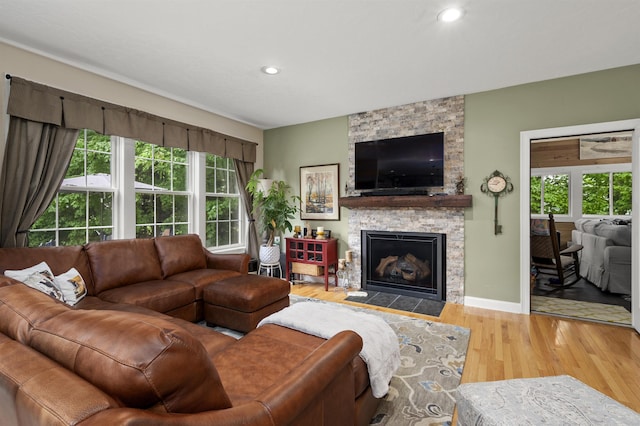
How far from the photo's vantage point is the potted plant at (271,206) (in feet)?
15.2

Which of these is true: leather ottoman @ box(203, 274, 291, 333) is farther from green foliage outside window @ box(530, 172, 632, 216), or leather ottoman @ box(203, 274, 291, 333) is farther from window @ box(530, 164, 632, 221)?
window @ box(530, 164, 632, 221)

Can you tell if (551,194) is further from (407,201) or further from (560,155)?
(407,201)

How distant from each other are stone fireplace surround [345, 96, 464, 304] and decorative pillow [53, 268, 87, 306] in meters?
3.17

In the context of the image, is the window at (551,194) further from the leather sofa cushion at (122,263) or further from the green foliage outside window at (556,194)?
the leather sofa cushion at (122,263)

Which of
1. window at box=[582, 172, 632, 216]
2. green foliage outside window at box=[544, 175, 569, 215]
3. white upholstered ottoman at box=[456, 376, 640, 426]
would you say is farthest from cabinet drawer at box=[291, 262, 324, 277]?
window at box=[582, 172, 632, 216]

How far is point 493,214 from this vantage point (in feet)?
11.8

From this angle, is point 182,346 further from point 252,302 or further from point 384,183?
point 384,183

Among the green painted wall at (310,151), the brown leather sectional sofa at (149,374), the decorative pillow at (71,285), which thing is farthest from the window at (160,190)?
the brown leather sectional sofa at (149,374)

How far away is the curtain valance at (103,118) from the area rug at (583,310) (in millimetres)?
4608

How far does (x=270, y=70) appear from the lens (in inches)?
121

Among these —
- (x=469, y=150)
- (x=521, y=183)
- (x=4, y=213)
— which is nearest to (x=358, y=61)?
(x=469, y=150)

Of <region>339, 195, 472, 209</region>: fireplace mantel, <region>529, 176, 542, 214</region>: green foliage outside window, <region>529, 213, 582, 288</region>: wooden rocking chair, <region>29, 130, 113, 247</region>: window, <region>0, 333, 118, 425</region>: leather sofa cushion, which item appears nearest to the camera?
<region>0, 333, 118, 425</region>: leather sofa cushion

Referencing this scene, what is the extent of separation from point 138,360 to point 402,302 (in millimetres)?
3525

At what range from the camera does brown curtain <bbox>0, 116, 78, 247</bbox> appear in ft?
8.51
